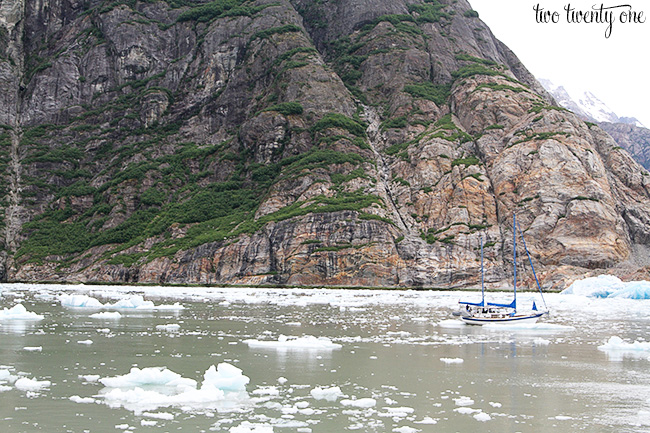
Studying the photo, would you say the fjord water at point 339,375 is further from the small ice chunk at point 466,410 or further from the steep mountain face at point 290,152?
the steep mountain face at point 290,152

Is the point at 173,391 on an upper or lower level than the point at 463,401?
upper

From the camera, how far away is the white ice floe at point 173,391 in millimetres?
15352

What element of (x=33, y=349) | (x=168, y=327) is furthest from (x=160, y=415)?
(x=168, y=327)

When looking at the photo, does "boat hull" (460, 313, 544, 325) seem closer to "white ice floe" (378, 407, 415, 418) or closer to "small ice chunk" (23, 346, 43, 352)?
"white ice floe" (378, 407, 415, 418)

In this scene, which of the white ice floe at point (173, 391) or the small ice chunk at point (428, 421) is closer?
the small ice chunk at point (428, 421)

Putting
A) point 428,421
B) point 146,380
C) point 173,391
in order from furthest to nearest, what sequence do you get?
point 146,380, point 173,391, point 428,421

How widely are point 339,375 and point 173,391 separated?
5642mm

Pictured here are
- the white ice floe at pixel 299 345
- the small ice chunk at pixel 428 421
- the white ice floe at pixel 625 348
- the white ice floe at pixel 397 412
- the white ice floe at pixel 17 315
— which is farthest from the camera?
the white ice floe at pixel 17 315

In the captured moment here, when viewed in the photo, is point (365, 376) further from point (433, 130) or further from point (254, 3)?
point (254, 3)

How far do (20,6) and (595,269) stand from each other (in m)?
167

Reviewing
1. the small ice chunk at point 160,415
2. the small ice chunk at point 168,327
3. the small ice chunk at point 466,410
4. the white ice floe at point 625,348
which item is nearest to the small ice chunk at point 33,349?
the small ice chunk at point 168,327

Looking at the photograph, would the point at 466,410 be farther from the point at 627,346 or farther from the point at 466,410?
the point at 627,346

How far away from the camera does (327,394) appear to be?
651 inches

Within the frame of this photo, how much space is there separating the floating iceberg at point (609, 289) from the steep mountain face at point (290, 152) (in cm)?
1659
